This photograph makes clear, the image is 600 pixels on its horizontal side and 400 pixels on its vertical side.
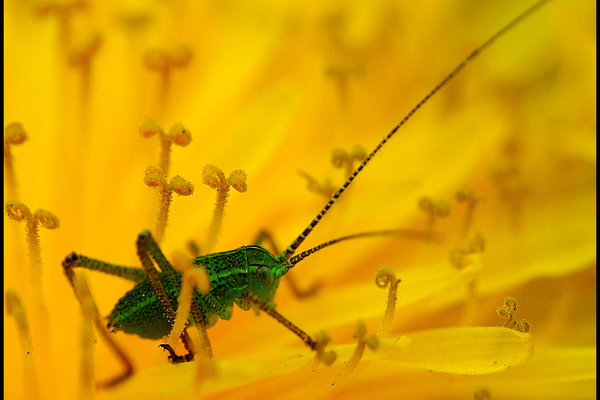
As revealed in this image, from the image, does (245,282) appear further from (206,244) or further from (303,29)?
(303,29)

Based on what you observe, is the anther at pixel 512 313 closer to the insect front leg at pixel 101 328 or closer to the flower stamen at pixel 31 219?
the insect front leg at pixel 101 328

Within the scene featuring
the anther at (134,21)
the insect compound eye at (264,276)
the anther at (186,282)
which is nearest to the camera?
the anther at (186,282)

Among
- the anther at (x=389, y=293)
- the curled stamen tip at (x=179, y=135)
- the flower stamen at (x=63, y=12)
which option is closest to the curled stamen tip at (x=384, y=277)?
the anther at (x=389, y=293)

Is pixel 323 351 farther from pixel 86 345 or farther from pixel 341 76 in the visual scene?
pixel 341 76

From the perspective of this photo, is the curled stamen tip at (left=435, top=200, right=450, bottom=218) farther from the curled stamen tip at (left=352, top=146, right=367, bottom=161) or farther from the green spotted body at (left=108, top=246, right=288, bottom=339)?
the green spotted body at (left=108, top=246, right=288, bottom=339)

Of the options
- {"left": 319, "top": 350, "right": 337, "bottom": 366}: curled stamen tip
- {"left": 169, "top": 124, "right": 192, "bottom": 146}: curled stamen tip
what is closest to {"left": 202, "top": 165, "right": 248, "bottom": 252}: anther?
{"left": 169, "top": 124, "right": 192, "bottom": 146}: curled stamen tip

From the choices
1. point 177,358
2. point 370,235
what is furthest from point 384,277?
point 177,358
